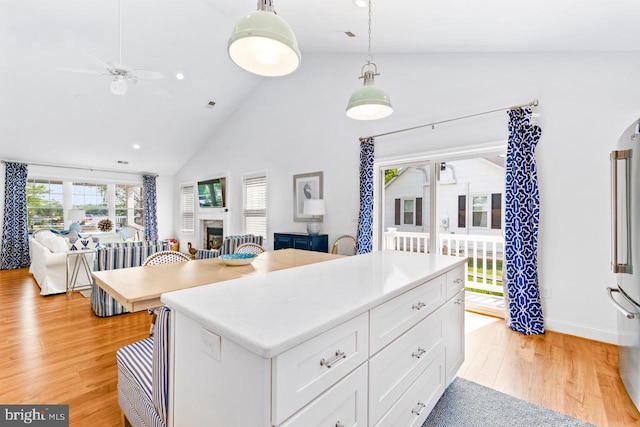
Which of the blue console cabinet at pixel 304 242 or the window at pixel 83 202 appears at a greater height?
the window at pixel 83 202

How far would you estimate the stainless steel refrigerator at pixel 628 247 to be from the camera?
1.74m

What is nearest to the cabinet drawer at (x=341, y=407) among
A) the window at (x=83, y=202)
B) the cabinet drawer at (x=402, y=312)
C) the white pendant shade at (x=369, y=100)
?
the cabinet drawer at (x=402, y=312)

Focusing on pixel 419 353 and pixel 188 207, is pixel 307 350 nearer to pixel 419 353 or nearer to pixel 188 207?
pixel 419 353

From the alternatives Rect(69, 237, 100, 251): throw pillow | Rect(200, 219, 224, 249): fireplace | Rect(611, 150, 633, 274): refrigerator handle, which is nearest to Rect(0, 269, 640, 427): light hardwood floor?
Rect(611, 150, 633, 274): refrigerator handle

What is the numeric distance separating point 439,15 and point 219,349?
10.7 feet

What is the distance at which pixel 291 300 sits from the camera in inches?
43.4

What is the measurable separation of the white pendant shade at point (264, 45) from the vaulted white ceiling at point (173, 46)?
174cm

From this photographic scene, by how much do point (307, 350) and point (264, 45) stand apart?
4.91 feet

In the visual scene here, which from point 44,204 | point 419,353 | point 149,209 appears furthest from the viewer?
point 149,209

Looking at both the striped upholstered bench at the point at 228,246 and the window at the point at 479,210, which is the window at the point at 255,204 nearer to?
the striped upholstered bench at the point at 228,246

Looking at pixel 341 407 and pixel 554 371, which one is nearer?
pixel 341 407

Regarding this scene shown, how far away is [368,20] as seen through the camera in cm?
325

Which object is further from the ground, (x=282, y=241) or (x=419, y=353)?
(x=282, y=241)

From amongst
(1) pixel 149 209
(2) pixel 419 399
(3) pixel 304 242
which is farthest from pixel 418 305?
(1) pixel 149 209
